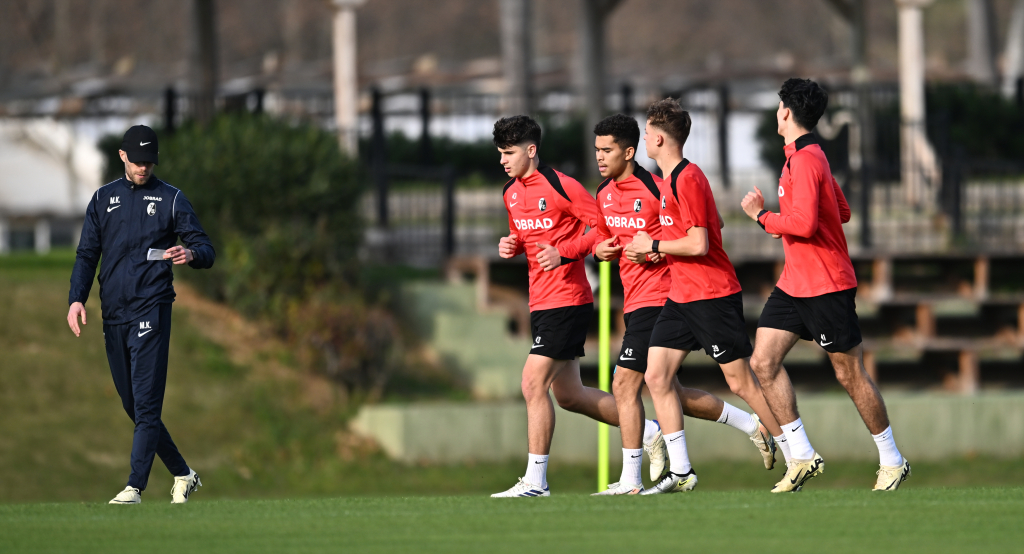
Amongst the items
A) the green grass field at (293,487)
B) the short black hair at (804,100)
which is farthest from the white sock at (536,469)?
the short black hair at (804,100)

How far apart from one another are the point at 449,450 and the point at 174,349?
303cm

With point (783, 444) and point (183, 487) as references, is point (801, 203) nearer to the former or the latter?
point (783, 444)

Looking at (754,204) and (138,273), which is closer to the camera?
(754,204)

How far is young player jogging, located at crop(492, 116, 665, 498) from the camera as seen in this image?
26.1 ft

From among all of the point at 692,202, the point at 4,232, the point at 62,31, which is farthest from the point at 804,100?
the point at 62,31

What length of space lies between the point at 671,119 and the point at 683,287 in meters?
0.94

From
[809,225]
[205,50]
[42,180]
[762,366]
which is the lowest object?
[762,366]

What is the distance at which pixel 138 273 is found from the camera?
25.9 ft

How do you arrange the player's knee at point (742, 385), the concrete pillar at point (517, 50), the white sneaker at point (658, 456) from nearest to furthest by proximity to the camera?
the player's knee at point (742, 385), the white sneaker at point (658, 456), the concrete pillar at point (517, 50)

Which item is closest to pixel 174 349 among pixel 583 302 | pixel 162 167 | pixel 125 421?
pixel 125 421

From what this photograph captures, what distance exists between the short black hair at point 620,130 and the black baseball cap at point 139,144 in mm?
2579

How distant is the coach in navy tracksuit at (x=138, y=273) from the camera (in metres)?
7.87

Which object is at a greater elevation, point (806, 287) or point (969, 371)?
point (806, 287)

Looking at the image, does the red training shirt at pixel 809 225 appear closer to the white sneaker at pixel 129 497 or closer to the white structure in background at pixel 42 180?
the white sneaker at pixel 129 497
